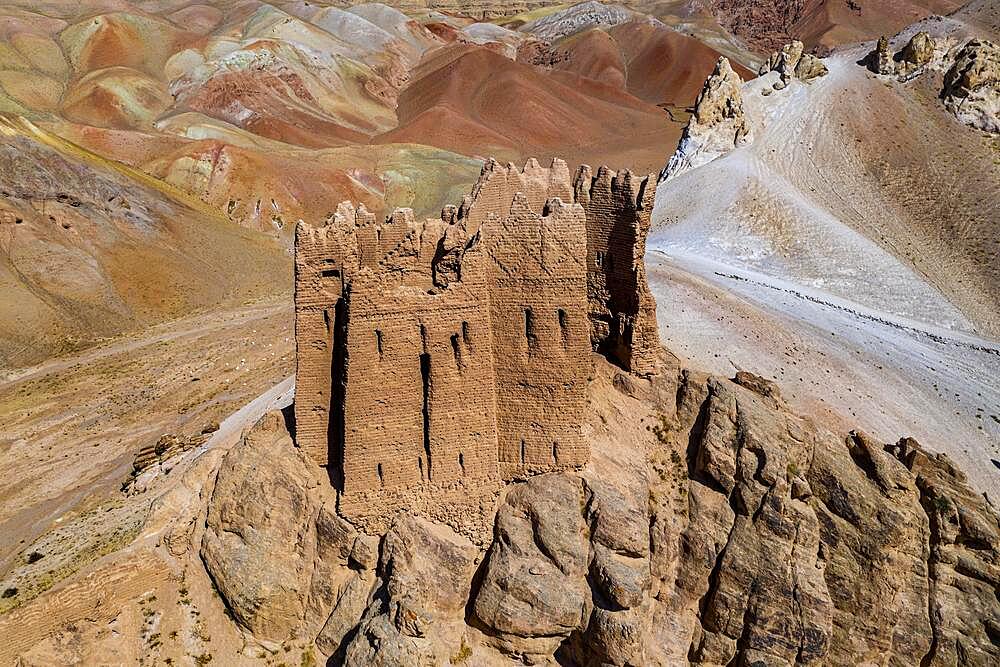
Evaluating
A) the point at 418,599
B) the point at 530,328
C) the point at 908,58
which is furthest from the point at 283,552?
the point at 908,58

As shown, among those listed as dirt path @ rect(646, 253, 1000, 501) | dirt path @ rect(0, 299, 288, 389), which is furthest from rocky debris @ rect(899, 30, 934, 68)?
dirt path @ rect(0, 299, 288, 389)

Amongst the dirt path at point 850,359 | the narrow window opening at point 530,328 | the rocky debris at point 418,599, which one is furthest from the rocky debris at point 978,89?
the rocky debris at point 418,599

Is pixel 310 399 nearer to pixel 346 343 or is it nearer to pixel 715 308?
pixel 346 343

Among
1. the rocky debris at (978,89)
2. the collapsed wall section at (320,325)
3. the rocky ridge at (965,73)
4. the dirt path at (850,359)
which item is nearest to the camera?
the collapsed wall section at (320,325)

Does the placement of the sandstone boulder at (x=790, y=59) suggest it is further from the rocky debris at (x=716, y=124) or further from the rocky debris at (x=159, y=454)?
the rocky debris at (x=159, y=454)

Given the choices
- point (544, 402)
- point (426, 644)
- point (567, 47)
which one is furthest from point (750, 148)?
point (567, 47)
